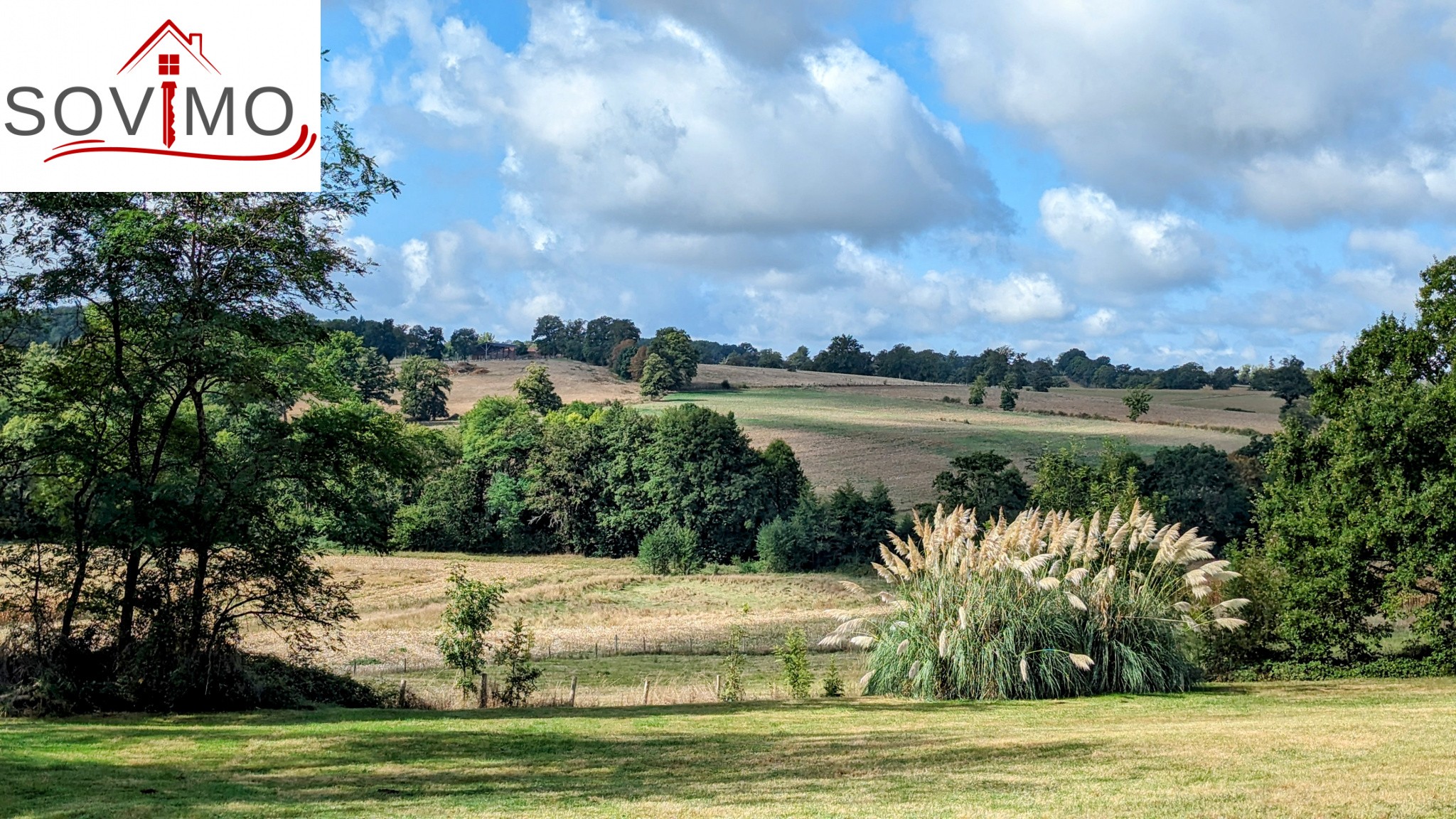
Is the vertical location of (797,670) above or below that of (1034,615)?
below

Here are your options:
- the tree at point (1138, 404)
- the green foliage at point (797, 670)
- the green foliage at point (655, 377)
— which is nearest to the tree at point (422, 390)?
the green foliage at point (655, 377)

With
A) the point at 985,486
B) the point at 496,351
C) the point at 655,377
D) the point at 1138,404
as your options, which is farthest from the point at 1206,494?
the point at 496,351

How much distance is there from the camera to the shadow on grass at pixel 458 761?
10.3 metres

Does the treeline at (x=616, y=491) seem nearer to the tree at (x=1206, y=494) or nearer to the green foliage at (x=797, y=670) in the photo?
the tree at (x=1206, y=494)

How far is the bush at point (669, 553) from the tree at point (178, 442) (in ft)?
147

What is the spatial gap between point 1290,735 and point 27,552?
57.9 ft

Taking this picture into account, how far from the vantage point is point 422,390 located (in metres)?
Answer: 106

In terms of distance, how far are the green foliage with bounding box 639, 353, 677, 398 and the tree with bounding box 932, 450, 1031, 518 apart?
4876cm

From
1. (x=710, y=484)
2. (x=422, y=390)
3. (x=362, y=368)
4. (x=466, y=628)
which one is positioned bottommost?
(x=710, y=484)

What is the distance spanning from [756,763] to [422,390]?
97437 millimetres

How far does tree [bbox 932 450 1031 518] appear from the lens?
62250mm

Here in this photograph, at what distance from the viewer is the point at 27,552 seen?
17688mm

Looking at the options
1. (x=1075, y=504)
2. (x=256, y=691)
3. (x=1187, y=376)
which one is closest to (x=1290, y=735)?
(x=256, y=691)

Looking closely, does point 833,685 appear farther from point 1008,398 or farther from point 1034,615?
point 1008,398
